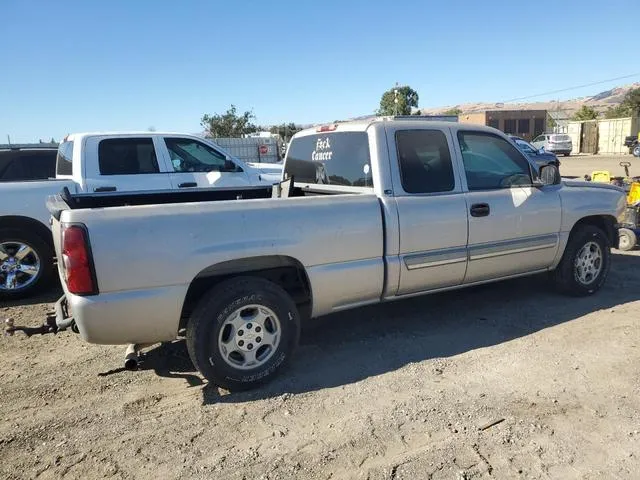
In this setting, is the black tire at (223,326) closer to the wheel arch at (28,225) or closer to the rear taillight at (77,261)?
the rear taillight at (77,261)

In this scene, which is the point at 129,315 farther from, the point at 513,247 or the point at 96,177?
the point at 96,177

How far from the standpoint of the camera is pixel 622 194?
225 inches

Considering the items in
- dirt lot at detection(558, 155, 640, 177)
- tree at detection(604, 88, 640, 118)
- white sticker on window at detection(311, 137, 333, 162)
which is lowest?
dirt lot at detection(558, 155, 640, 177)

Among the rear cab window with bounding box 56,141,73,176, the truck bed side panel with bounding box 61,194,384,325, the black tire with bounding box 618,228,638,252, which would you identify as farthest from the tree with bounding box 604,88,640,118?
the truck bed side panel with bounding box 61,194,384,325

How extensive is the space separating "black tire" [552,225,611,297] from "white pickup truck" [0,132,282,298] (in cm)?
337

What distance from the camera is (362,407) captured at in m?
3.40

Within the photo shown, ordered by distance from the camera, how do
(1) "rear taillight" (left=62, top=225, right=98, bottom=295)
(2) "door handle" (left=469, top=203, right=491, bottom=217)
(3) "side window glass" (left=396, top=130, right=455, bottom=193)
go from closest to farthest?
(1) "rear taillight" (left=62, top=225, right=98, bottom=295), (3) "side window glass" (left=396, top=130, right=455, bottom=193), (2) "door handle" (left=469, top=203, right=491, bottom=217)

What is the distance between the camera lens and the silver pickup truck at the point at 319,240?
327 centimetres

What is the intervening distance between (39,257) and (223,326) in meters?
3.68

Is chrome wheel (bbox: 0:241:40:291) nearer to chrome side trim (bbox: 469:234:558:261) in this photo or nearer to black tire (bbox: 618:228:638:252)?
chrome side trim (bbox: 469:234:558:261)

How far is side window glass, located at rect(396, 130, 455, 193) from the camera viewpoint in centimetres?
434

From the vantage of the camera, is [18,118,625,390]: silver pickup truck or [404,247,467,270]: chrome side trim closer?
[18,118,625,390]: silver pickup truck

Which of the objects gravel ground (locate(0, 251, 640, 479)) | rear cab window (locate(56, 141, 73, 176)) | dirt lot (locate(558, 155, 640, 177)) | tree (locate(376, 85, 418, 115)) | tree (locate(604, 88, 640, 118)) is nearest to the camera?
gravel ground (locate(0, 251, 640, 479))

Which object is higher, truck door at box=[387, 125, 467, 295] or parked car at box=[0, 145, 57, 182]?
parked car at box=[0, 145, 57, 182]
